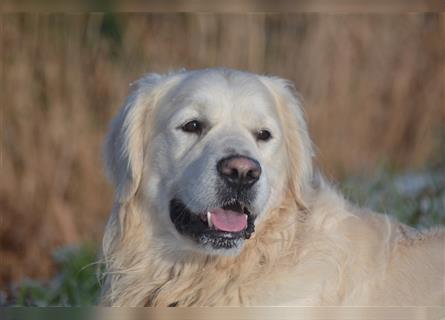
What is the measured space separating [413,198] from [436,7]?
2529mm

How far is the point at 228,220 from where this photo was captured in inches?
157

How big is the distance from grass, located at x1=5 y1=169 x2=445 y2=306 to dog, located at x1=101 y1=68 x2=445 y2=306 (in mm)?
555

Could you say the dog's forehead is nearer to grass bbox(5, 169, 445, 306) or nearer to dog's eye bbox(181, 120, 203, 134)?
dog's eye bbox(181, 120, 203, 134)

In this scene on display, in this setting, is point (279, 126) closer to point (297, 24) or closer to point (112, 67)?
point (112, 67)

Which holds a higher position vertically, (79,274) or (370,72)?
(370,72)

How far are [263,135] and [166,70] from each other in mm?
4479

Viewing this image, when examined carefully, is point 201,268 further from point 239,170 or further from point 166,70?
point 166,70

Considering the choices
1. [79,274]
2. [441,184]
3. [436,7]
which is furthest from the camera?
[441,184]

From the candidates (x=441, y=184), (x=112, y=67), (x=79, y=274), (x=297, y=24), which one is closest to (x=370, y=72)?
(x=297, y=24)

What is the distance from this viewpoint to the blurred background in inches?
313

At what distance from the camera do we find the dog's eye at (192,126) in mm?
4094

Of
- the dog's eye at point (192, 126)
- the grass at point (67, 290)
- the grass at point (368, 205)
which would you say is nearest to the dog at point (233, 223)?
the dog's eye at point (192, 126)

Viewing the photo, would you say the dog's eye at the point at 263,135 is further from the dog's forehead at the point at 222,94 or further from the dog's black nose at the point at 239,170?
the dog's black nose at the point at 239,170

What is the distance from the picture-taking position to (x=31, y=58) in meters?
8.18
